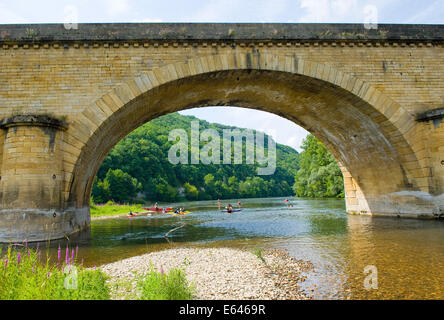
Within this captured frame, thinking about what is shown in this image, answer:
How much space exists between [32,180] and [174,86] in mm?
5822

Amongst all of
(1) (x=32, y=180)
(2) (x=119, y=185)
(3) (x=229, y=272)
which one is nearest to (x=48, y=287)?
(3) (x=229, y=272)

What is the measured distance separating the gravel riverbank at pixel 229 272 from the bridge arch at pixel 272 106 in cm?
539

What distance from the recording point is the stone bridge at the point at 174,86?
9.15 m

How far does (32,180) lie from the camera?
8.90 m

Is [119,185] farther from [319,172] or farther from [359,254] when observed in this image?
[359,254]

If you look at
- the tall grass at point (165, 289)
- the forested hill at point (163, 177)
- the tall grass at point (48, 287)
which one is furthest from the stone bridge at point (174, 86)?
the forested hill at point (163, 177)

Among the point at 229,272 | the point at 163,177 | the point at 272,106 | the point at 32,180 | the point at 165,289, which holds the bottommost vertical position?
the point at 229,272

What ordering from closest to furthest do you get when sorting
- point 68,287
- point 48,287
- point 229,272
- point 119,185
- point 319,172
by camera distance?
point 68,287, point 48,287, point 229,272, point 319,172, point 119,185

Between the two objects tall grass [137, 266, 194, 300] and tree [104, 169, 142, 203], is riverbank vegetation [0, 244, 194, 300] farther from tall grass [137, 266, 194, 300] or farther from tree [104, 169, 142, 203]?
tree [104, 169, 142, 203]

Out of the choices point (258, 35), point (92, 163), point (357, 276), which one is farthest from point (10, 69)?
point (357, 276)

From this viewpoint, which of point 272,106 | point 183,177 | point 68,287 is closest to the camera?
point 68,287

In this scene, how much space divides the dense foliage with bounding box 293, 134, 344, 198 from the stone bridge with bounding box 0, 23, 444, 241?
28934 mm

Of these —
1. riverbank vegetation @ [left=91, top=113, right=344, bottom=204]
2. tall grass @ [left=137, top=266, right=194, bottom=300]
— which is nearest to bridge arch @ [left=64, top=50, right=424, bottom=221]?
tall grass @ [left=137, top=266, right=194, bottom=300]

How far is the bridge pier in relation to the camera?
870cm
